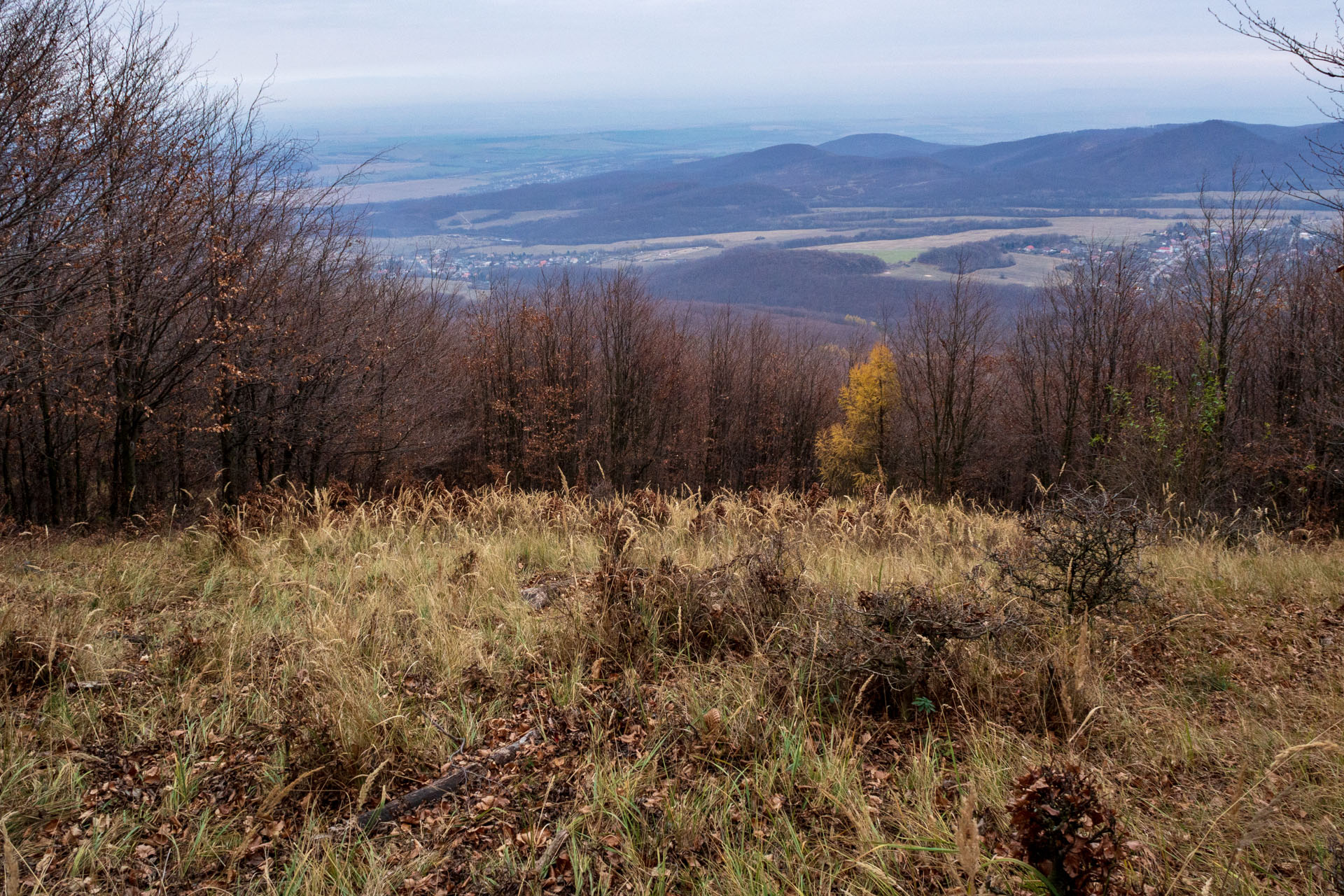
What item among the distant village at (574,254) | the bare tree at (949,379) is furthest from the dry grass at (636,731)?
the distant village at (574,254)

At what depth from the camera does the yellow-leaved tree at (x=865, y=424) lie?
35.8 m

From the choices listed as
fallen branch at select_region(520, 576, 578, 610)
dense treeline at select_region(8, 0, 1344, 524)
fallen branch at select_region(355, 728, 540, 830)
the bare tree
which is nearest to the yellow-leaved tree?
dense treeline at select_region(8, 0, 1344, 524)

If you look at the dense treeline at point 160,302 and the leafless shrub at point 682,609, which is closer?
the leafless shrub at point 682,609

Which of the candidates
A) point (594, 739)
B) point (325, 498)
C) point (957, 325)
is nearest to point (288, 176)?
point (325, 498)

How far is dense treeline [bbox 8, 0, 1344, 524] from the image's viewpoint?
883cm

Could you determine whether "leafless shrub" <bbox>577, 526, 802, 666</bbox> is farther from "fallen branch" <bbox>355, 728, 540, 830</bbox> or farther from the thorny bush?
the thorny bush

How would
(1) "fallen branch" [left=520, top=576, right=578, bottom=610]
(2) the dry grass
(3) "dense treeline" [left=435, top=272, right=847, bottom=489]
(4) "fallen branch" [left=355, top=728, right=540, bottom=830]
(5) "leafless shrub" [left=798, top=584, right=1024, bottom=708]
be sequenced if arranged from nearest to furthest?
(2) the dry grass, (4) "fallen branch" [left=355, top=728, right=540, bottom=830], (5) "leafless shrub" [left=798, top=584, right=1024, bottom=708], (1) "fallen branch" [left=520, top=576, right=578, bottom=610], (3) "dense treeline" [left=435, top=272, right=847, bottom=489]

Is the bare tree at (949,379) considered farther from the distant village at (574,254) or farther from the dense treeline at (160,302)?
the distant village at (574,254)

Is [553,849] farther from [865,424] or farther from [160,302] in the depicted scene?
[865,424]

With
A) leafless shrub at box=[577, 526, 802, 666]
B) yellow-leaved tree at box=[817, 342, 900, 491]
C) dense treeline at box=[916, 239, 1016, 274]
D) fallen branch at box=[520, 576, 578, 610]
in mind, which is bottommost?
yellow-leaved tree at box=[817, 342, 900, 491]

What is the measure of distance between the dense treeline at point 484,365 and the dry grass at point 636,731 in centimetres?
236

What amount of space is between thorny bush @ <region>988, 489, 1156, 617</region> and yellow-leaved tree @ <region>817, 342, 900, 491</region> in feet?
104

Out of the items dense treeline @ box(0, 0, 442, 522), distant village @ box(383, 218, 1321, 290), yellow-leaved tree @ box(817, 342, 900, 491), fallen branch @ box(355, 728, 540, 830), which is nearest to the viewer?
fallen branch @ box(355, 728, 540, 830)

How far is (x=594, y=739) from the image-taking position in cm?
291
